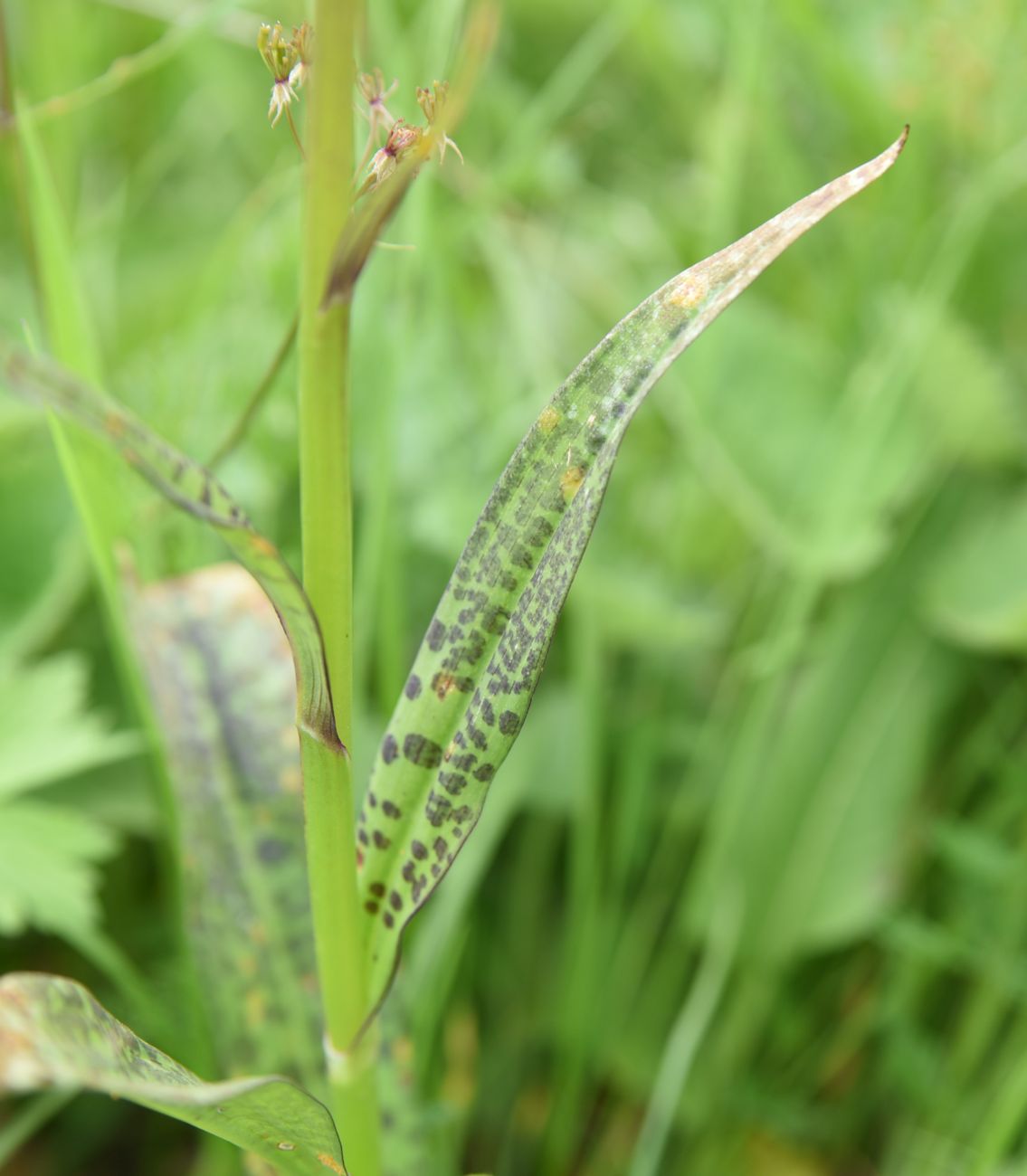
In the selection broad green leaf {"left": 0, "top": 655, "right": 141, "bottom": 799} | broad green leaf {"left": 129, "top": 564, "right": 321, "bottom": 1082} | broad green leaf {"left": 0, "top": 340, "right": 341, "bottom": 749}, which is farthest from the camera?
broad green leaf {"left": 0, "top": 655, "right": 141, "bottom": 799}

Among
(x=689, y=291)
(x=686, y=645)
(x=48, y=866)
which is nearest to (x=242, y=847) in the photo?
(x=48, y=866)

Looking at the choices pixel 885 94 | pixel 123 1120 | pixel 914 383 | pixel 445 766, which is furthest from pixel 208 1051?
pixel 885 94

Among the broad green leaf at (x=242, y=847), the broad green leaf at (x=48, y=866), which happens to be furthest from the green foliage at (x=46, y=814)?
the broad green leaf at (x=242, y=847)

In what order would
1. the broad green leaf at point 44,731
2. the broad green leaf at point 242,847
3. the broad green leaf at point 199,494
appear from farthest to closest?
the broad green leaf at point 44,731, the broad green leaf at point 242,847, the broad green leaf at point 199,494

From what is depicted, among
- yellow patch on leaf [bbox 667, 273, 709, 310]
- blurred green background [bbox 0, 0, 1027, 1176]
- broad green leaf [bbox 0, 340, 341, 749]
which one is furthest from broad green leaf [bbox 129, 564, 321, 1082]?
yellow patch on leaf [bbox 667, 273, 709, 310]

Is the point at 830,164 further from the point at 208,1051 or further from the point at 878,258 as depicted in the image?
the point at 208,1051

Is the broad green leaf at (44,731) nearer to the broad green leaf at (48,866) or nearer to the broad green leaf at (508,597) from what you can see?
the broad green leaf at (48,866)

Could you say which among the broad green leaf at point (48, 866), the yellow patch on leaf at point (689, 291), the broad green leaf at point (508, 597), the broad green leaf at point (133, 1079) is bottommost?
the broad green leaf at point (48, 866)

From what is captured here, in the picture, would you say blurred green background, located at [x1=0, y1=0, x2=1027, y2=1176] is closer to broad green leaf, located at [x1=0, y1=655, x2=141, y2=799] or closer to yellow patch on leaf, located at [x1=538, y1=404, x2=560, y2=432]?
broad green leaf, located at [x1=0, y1=655, x2=141, y2=799]
